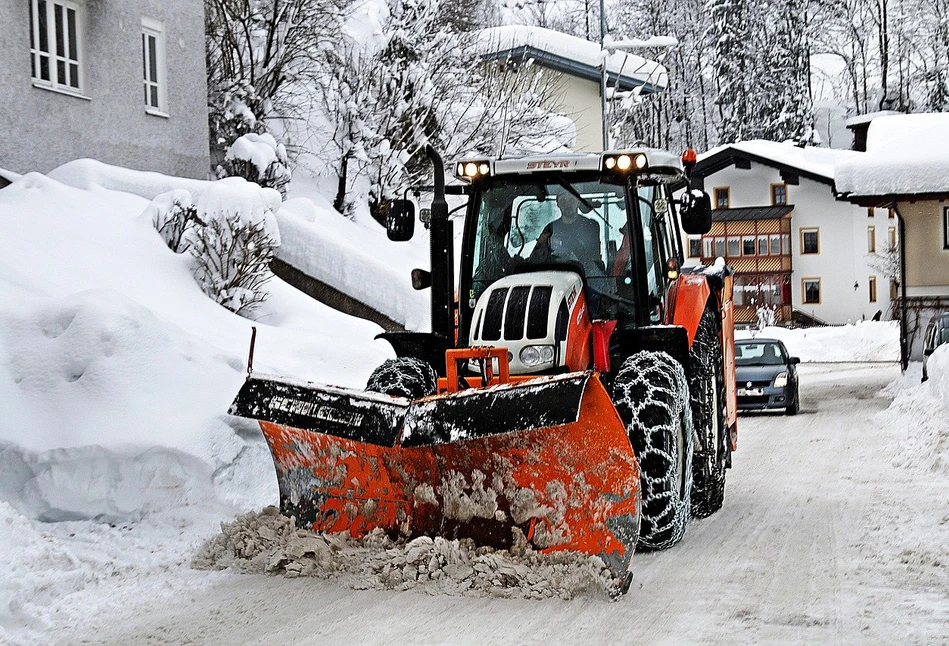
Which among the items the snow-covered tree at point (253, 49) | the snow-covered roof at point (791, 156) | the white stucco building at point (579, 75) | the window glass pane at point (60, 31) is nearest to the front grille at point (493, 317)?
the window glass pane at point (60, 31)

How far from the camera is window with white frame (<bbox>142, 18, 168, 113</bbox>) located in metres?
17.3

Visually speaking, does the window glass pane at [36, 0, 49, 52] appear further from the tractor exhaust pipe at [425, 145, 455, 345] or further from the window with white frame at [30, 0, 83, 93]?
the tractor exhaust pipe at [425, 145, 455, 345]

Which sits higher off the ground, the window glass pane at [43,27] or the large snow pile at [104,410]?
the window glass pane at [43,27]

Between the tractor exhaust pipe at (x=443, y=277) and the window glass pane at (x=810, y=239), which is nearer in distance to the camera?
the tractor exhaust pipe at (x=443, y=277)

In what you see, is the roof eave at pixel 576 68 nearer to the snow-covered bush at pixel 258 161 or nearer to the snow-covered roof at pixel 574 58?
the snow-covered roof at pixel 574 58

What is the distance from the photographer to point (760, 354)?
17953mm

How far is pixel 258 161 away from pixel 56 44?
3.65m

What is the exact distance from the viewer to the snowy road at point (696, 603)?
5.02 m

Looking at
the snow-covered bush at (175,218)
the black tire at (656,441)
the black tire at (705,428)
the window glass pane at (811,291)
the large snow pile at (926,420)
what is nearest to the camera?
the black tire at (656,441)

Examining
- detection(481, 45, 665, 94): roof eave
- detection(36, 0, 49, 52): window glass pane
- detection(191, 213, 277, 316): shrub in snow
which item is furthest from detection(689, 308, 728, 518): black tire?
detection(481, 45, 665, 94): roof eave

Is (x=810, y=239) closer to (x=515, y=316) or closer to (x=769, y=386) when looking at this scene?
(x=769, y=386)

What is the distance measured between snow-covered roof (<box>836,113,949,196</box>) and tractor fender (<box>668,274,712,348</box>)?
13.3 metres

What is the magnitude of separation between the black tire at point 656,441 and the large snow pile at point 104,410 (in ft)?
8.71

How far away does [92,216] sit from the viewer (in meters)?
12.0
